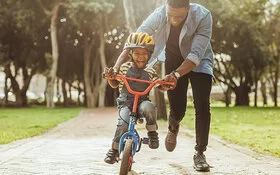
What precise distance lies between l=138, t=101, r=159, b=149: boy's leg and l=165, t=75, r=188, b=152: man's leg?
1090 millimetres

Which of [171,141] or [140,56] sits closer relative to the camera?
[140,56]

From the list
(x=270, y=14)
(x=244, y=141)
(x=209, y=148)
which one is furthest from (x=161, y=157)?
(x=270, y=14)

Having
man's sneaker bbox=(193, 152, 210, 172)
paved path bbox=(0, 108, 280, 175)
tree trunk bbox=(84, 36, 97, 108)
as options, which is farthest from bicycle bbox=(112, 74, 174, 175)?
tree trunk bbox=(84, 36, 97, 108)

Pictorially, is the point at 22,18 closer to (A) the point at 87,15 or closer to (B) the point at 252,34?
(A) the point at 87,15

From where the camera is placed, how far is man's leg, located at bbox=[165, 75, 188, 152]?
6.15 m

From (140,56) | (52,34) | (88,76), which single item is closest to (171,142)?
(140,56)

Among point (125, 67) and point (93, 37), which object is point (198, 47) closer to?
point (125, 67)

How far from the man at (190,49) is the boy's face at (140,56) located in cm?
18

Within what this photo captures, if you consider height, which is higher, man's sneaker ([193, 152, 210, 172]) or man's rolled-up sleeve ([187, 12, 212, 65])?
man's rolled-up sleeve ([187, 12, 212, 65])

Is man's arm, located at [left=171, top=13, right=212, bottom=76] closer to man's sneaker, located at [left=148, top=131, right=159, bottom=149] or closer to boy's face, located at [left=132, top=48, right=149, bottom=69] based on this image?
boy's face, located at [left=132, top=48, right=149, bottom=69]

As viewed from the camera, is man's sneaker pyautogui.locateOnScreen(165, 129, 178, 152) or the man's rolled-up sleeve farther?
man's sneaker pyautogui.locateOnScreen(165, 129, 178, 152)

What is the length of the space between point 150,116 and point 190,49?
113cm

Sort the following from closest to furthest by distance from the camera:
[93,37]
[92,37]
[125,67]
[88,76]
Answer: [125,67]
[93,37]
[92,37]
[88,76]

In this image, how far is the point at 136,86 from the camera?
506cm
